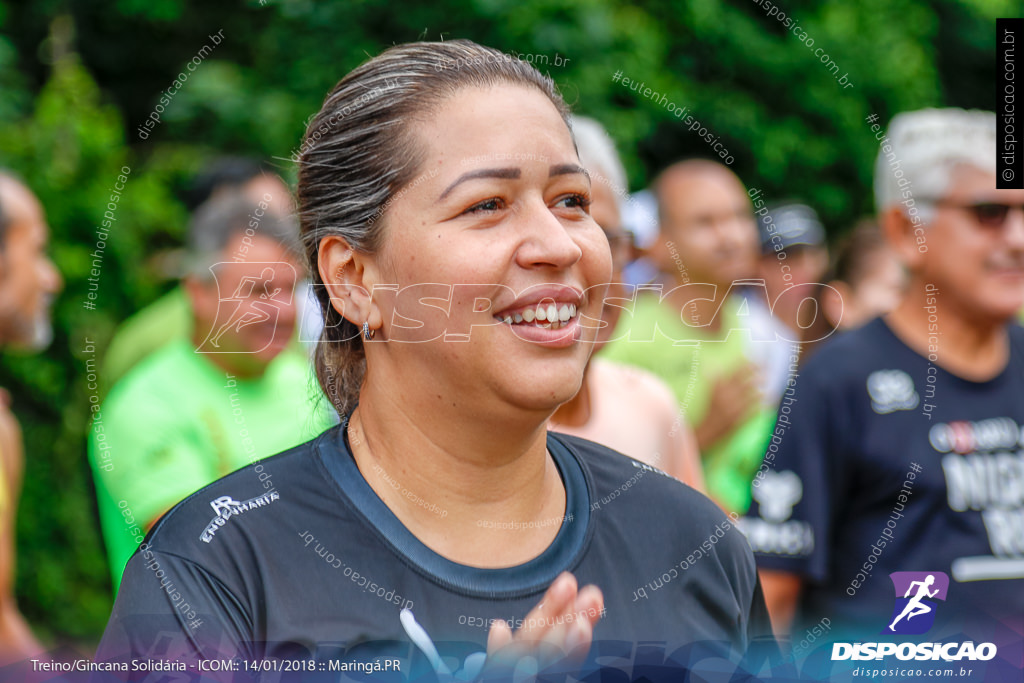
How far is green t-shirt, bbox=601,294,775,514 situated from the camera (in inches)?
136

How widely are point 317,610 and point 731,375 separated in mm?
2525

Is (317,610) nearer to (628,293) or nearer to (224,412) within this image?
(224,412)

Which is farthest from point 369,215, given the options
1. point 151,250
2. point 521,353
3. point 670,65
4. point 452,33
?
point 670,65

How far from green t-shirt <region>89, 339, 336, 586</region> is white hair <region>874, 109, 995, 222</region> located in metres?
1.98

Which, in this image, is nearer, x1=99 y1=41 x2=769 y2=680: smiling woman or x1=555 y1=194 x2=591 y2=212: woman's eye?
x1=99 y1=41 x2=769 y2=680: smiling woman

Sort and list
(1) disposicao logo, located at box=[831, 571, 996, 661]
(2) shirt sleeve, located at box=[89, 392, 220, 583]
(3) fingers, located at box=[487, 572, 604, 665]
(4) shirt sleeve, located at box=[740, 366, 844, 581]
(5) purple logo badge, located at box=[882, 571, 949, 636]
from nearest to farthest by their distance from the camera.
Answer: (3) fingers, located at box=[487, 572, 604, 665] < (1) disposicao logo, located at box=[831, 571, 996, 661] < (5) purple logo badge, located at box=[882, 571, 949, 636] < (2) shirt sleeve, located at box=[89, 392, 220, 583] < (4) shirt sleeve, located at box=[740, 366, 844, 581]

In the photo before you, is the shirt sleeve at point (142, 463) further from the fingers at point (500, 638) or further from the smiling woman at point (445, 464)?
the fingers at point (500, 638)

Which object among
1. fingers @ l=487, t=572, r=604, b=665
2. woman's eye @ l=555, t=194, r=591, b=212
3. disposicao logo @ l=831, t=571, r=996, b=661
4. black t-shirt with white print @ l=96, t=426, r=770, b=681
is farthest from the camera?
disposicao logo @ l=831, t=571, r=996, b=661

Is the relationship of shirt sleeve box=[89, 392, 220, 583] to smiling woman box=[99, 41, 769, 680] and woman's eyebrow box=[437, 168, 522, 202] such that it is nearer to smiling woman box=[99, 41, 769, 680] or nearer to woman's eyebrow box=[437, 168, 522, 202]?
smiling woman box=[99, 41, 769, 680]

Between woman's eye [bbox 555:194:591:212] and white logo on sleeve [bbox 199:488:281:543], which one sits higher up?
woman's eye [bbox 555:194:591:212]

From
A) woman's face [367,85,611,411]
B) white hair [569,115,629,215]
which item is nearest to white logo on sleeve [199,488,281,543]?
woman's face [367,85,611,411]

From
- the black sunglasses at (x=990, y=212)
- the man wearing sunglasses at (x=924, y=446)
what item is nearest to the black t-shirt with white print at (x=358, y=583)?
the man wearing sunglasses at (x=924, y=446)

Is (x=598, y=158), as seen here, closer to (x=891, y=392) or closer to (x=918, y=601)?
(x=891, y=392)

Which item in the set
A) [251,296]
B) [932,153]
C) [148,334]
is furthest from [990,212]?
[148,334]
